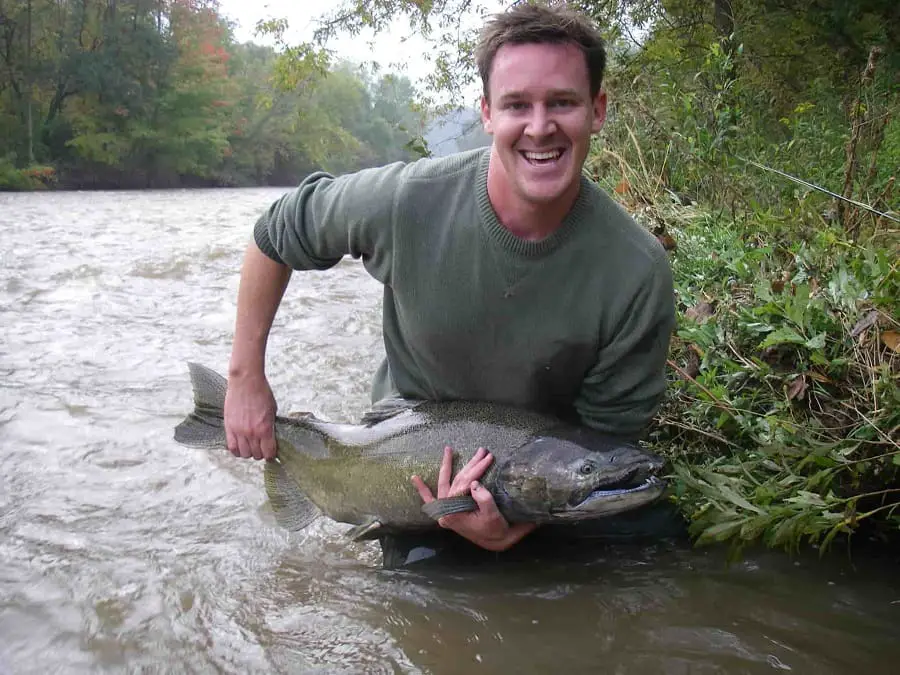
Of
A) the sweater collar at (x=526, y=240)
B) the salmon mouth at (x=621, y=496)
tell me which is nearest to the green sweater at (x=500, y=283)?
the sweater collar at (x=526, y=240)

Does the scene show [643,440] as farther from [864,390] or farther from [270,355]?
[270,355]

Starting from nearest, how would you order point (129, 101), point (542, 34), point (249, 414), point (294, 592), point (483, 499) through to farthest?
point (483, 499) → point (542, 34) → point (294, 592) → point (249, 414) → point (129, 101)

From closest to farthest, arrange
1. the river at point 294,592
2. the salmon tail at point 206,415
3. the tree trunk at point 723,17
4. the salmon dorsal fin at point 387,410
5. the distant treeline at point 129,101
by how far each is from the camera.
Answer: the river at point 294,592 → the salmon dorsal fin at point 387,410 → the salmon tail at point 206,415 → the tree trunk at point 723,17 → the distant treeline at point 129,101

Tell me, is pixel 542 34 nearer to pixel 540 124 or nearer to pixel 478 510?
pixel 540 124

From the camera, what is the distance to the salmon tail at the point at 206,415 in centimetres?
336

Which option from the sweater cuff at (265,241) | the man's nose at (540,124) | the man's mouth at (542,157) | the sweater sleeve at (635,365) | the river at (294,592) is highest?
the man's nose at (540,124)

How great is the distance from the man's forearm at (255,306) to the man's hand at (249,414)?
0.17ft

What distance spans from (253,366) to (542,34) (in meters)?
1.74

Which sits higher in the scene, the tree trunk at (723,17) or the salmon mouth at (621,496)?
the tree trunk at (723,17)

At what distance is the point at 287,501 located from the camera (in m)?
3.40

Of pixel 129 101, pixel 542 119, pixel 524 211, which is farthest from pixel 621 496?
pixel 129 101

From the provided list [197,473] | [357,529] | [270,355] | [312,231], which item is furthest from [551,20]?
[270,355]

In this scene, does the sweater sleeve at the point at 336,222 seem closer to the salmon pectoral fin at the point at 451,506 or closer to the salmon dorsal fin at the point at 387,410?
the salmon dorsal fin at the point at 387,410

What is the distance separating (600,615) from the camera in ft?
9.19
